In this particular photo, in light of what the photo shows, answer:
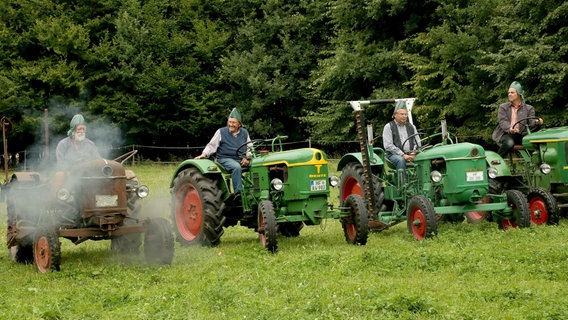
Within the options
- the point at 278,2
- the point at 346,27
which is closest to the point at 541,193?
the point at 346,27

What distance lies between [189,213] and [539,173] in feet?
16.9

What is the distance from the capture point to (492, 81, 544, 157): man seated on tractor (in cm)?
1176

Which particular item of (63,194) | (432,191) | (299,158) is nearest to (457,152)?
(432,191)

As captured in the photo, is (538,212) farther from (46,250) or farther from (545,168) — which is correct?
(46,250)

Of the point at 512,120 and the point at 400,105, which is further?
the point at 512,120

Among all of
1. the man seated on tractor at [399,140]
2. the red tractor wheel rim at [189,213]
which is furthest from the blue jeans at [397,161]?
the red tractor wheel rim at [189,213]

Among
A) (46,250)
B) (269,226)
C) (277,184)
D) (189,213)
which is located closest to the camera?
(46,250)

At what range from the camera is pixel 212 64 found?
116 feet

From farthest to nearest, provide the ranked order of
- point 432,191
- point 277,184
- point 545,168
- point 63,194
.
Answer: point 545,168
point 432,191
point 277,184
point 63,194

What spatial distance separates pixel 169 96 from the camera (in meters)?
33.7

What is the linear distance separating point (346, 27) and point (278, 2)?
4980 mm

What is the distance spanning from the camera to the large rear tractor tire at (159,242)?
29.1 ft

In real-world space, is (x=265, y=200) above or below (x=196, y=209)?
above

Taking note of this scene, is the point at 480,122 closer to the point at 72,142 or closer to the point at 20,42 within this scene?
the point at 72,142
